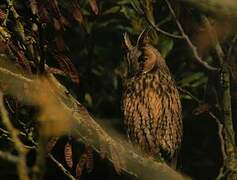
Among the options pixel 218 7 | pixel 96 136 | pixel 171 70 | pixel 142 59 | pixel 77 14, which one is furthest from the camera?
pixel 171 70

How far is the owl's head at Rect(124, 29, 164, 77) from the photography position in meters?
4.25

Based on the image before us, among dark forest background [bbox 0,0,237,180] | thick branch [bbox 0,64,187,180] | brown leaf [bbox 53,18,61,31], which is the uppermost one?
brown leaf [bbox 53,18,61,31]

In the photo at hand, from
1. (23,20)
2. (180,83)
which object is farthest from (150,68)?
(23,20)

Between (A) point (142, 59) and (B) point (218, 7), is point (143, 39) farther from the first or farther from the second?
(B) point (218, 7)

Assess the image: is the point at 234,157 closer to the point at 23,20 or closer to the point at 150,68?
the point at 150,68

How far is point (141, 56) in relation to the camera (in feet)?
14.3

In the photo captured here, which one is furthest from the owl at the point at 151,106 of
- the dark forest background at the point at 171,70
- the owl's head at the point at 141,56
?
the dark forest background at the point at 171,70

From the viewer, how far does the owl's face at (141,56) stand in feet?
14.0

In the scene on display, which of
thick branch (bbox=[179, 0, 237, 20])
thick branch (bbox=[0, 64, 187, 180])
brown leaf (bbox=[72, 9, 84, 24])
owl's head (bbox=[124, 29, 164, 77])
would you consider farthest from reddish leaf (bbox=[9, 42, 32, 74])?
owl's head (bbox=[124, 29, 164, 77])

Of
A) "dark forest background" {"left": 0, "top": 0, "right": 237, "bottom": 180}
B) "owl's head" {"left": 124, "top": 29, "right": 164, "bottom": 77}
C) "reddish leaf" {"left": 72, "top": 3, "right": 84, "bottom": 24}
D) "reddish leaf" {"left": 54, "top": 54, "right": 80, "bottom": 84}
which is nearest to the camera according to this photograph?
"reddish leaf" {"left": 54, "top": 54, "right": 80, "bottom": 84}

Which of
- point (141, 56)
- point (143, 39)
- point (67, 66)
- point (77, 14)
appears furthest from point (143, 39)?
point (67, 66)

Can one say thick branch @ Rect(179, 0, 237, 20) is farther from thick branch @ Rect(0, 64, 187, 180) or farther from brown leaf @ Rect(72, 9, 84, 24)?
brown leaf @ Rect(72, 9, 84, 24)

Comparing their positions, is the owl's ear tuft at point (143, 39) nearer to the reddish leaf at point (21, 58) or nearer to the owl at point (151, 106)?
the owl at point (151, 106)

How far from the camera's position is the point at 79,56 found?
5328mm
